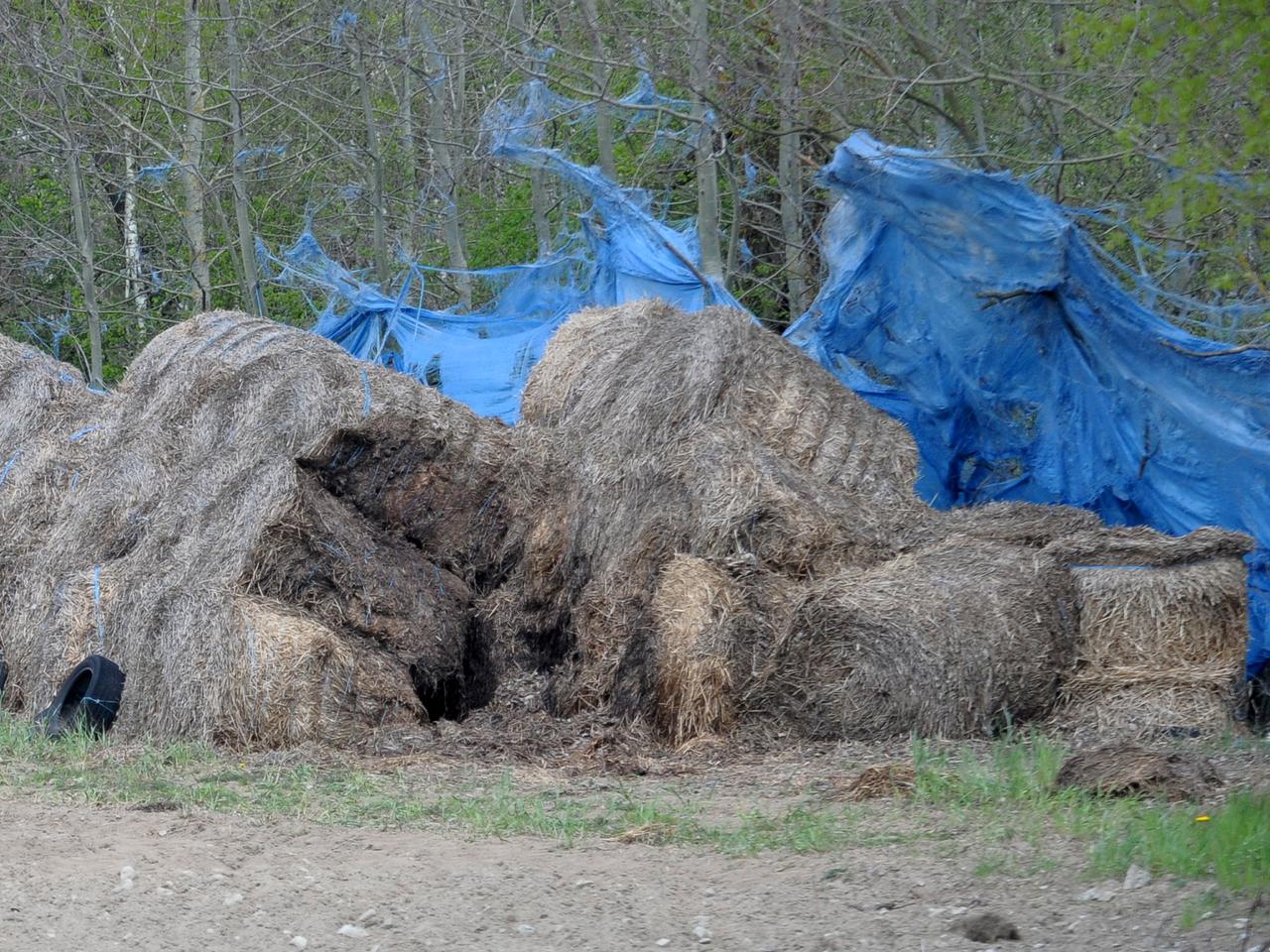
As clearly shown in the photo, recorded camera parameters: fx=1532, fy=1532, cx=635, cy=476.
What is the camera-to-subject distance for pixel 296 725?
24.1 feet

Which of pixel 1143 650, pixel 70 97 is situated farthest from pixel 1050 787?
pixel 70 97

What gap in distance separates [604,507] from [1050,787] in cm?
336

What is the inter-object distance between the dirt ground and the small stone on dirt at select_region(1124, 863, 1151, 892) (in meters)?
0.03

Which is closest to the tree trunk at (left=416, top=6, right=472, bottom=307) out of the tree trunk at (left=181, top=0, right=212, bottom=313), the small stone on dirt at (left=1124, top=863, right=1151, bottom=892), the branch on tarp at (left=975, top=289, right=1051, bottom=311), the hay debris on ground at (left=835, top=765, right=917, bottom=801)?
the tree trunk at (left=181, top=0, right=212, bottom=313)

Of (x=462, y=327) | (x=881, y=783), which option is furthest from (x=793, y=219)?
(x=881, y=783)

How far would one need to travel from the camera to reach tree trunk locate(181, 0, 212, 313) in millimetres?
16062

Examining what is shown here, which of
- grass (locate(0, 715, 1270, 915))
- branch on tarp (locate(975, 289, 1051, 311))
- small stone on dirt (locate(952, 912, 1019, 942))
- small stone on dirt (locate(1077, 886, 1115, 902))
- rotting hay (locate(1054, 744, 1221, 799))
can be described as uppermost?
branch on tarp (locate(975, 289, 1051, 311))

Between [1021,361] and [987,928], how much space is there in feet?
17.7

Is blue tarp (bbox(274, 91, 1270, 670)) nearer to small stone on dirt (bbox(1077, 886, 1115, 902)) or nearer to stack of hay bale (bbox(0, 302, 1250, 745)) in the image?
stack of hay bale (bbox(0, 302, 1250, 745))

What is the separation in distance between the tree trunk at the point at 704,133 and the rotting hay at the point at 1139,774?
6.21m

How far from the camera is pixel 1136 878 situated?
4.46 m

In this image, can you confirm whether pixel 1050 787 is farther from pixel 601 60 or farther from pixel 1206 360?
pixel 601 60

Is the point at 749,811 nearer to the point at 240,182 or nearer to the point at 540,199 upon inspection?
the point at 240,182

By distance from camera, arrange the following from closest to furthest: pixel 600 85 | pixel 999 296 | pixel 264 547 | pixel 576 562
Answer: pixel 264 547, pixel 576 562, pixel 999 296, pixel 600 85
